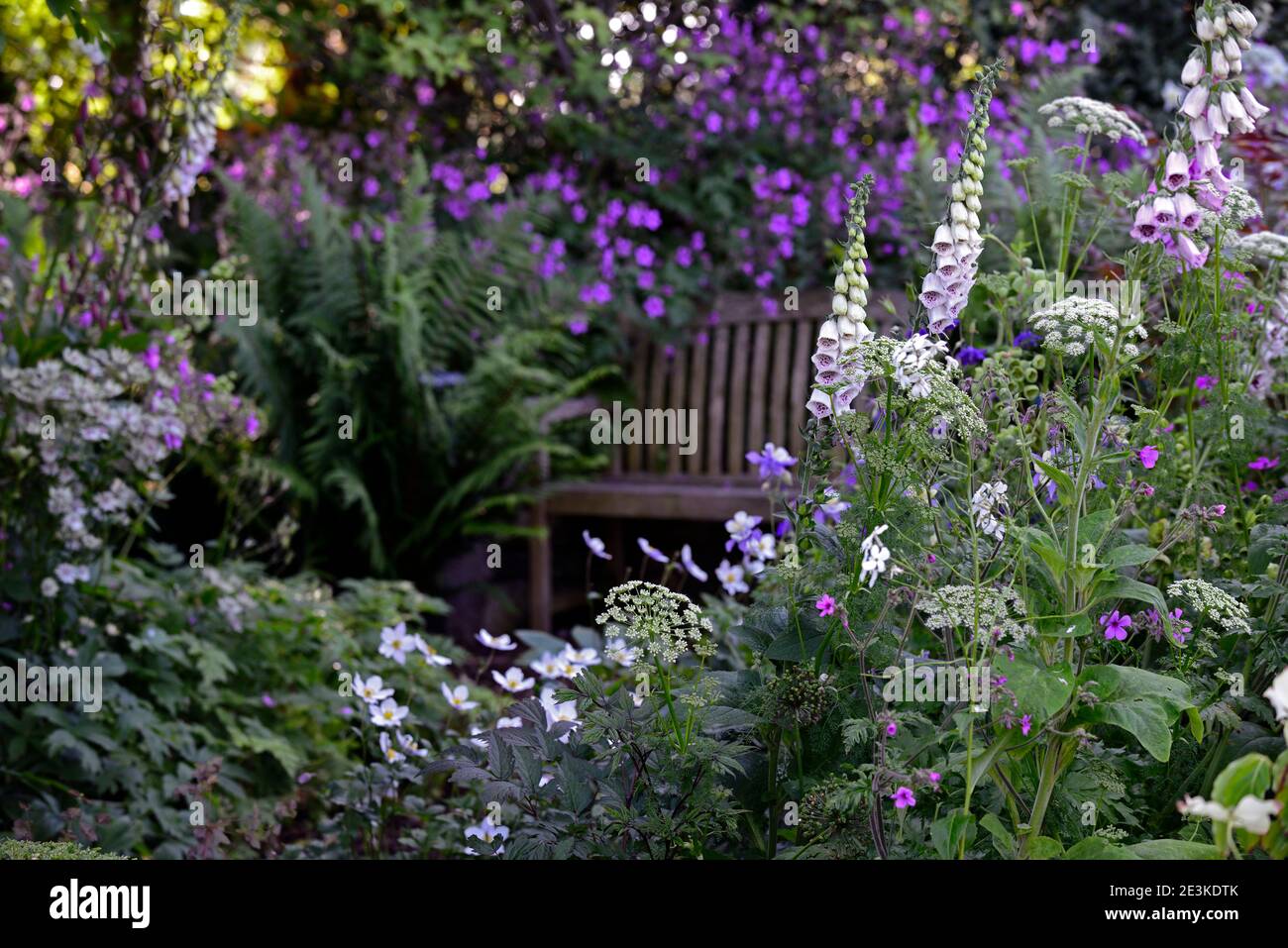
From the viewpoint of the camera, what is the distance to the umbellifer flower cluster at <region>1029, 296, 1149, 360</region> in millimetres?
1614

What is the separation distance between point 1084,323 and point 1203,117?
0.40 meters

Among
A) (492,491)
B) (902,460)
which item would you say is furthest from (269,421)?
(902,460)

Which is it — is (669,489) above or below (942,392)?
below

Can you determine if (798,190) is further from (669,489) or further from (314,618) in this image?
(314,618)

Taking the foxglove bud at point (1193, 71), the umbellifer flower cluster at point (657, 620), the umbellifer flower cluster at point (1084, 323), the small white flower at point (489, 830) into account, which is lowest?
the small white flower at point (489, 830)

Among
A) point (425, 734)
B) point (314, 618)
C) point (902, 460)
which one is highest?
point (902, 460)

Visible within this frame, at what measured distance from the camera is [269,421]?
16.0ft

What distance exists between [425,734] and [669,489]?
1.92m

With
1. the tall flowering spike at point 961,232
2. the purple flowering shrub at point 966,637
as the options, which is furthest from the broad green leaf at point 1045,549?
the tall flowering spike at point 961,232

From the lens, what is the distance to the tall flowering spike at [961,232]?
1723 mm

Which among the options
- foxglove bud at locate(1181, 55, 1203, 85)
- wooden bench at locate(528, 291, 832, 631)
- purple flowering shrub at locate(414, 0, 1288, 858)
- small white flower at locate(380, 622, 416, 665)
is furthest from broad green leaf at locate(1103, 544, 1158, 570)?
wooden bench at locate(528, 291, 832, 631)

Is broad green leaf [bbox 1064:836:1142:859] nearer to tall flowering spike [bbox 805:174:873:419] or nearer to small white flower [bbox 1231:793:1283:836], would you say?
small white flower [bbox 1231:793:1283:836]

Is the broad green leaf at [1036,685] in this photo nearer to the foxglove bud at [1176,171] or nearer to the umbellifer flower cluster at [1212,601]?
the umbellifer flower cluster at [1212,601]

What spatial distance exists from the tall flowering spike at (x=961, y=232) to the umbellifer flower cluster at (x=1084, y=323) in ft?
0.39
